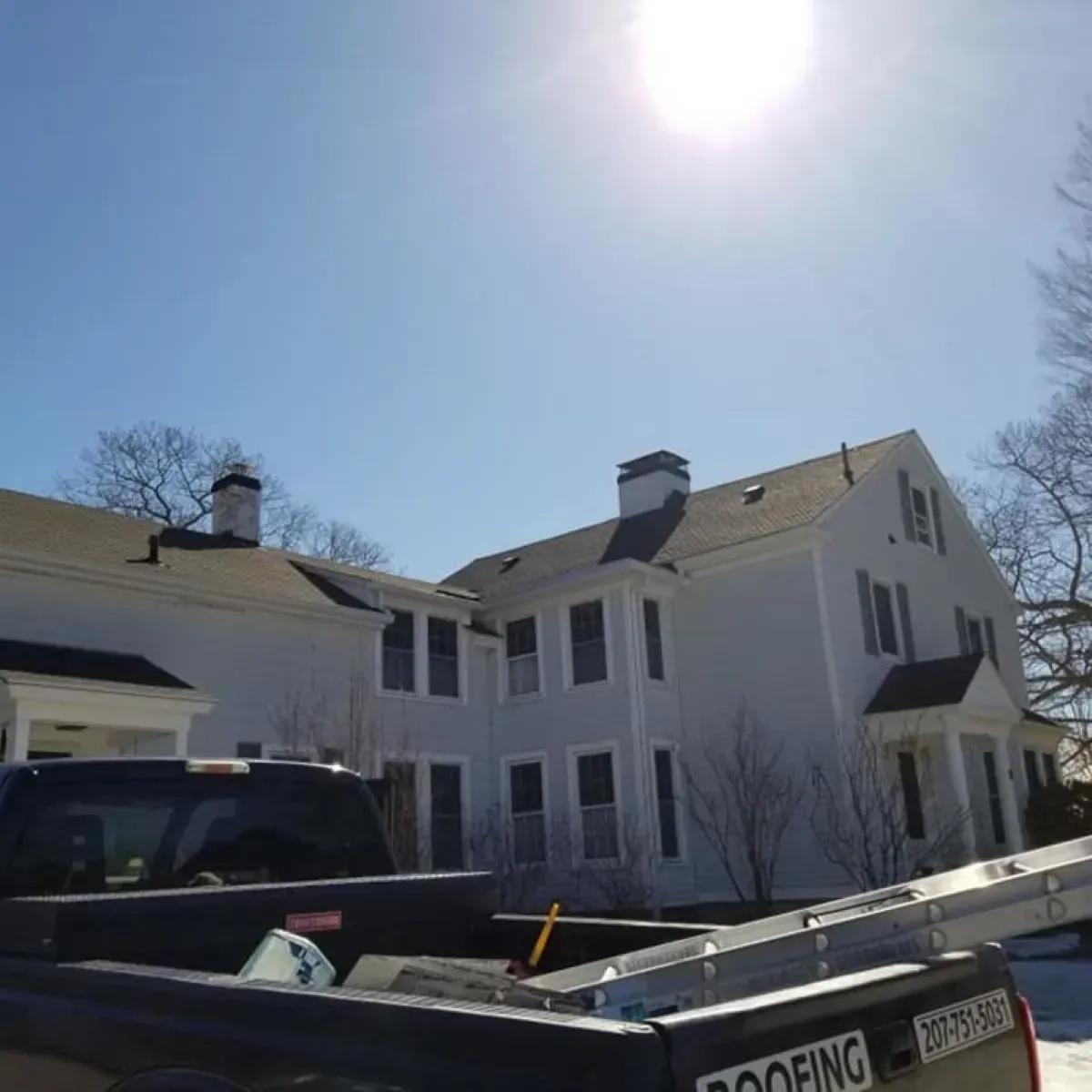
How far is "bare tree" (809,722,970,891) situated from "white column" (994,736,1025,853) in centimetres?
139

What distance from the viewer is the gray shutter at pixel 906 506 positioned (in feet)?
77.8

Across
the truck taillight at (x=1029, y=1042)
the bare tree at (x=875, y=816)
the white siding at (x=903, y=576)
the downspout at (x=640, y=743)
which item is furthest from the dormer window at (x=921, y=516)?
the truck taillight at (x=1029, y=1042)

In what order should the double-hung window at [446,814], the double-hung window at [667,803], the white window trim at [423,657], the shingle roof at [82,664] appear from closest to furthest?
the shingle roof at [82,664]
the white window trim at [423,657]
the double-hung window at [446,814]
the double-hung window at [667,803]

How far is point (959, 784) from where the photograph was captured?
19.2 m

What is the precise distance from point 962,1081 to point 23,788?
9.63 ft

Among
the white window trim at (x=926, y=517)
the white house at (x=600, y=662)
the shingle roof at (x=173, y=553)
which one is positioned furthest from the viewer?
the white window trim at (x=926, y=517)

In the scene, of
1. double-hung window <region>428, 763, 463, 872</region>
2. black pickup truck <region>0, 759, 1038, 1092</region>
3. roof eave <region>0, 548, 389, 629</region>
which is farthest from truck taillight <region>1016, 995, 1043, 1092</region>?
double-hung window <region>428, 763, 463, 872</region>

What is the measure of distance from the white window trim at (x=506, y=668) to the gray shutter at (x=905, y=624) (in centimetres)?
730

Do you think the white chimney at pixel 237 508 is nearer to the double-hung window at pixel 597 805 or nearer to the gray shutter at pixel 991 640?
the double-hung window at pixel 597 805

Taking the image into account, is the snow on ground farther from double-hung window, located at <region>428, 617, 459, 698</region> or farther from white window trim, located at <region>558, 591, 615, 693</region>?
double-hung window, located at <region>428, 617, 459, 698</region>

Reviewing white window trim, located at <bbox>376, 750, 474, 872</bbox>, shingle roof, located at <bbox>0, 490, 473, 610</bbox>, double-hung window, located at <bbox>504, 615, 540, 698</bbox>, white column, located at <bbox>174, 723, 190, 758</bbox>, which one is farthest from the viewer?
double-hung window, located at <bbox>504, 615, 540, 698</bbox>

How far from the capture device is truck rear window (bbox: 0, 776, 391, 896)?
3678 mm

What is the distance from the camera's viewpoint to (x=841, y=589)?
20.7 metres

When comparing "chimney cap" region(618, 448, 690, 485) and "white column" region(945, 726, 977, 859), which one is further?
"chimney cap" region(618, 448, 690, 485)
